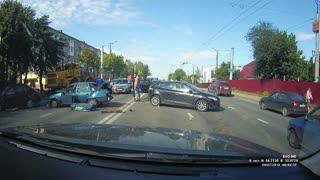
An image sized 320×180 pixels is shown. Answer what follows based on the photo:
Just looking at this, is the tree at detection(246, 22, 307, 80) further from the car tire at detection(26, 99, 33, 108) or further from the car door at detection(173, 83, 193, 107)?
the car tire at detection(26, 99, 33, 108)

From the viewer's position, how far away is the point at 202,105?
867 inches

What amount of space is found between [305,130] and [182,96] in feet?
43.2

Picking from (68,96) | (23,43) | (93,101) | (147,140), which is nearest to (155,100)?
(93,101)

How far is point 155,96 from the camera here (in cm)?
2391

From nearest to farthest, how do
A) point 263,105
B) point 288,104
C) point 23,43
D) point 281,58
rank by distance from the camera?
point 288,104 → point 263,105 → point 23,43 → point 281,58

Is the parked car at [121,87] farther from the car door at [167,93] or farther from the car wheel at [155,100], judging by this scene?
the car door at [167,93]

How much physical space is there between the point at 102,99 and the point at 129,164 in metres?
20.6

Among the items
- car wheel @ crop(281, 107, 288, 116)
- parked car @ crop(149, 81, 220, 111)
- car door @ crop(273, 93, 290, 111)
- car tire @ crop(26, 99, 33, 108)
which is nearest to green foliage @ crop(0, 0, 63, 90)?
car tire @ crop(26, 99, 33, 108)

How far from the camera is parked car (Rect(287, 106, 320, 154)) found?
9.15m

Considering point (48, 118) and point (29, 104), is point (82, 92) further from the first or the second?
point (48, 118)

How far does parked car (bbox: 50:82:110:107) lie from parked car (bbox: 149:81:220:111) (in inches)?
113

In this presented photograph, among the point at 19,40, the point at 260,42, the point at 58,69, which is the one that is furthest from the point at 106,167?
the point at 260,42

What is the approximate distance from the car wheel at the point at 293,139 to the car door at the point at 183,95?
11.3m

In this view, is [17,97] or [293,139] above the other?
[17,97]
